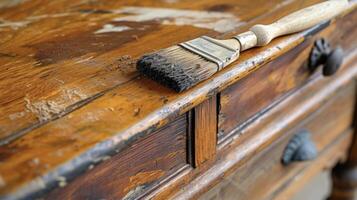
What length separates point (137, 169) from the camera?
46cm

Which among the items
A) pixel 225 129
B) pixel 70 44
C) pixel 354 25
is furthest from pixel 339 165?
pixel 70 44

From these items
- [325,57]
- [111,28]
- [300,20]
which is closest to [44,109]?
[111,28]

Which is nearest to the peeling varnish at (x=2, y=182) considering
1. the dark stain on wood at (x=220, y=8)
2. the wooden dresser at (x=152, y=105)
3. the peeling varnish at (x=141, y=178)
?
the wooden dresser at (x=152, y=105)

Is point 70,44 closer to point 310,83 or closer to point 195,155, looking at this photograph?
point 195,155

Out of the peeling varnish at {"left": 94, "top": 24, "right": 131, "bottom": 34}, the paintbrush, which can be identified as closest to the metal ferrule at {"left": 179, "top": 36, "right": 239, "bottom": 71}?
the paintbrush

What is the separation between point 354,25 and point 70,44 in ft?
1.50

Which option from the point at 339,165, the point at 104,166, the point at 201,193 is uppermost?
the point at 104,166

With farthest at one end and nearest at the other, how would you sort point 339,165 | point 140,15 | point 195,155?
point 339,165 < point 140,15 < point 195,155

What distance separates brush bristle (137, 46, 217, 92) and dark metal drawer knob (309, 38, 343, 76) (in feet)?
0.86

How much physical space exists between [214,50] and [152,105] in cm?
10

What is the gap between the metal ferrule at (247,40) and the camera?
500 mm

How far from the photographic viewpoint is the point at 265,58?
50cm

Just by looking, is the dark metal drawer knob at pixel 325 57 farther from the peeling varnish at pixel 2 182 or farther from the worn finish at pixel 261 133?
the peeling varnish at pixel 2 182

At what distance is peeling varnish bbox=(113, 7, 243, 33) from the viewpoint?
583 millimetres
